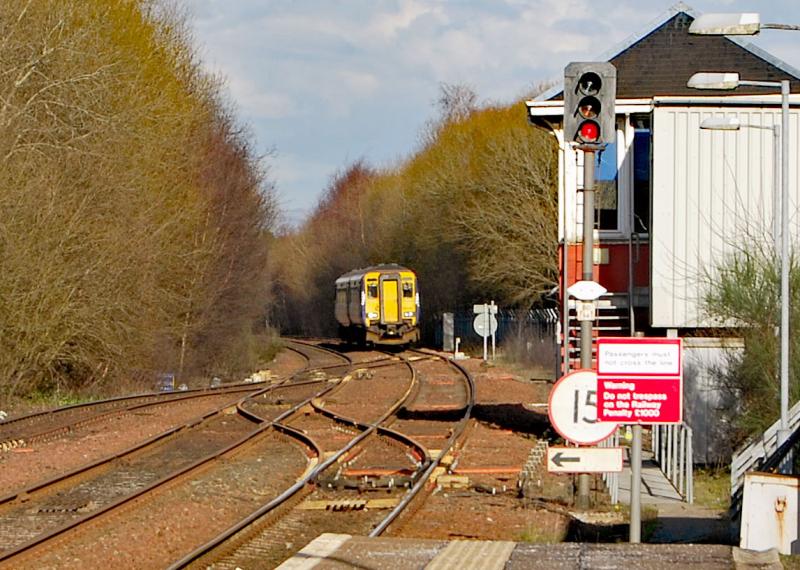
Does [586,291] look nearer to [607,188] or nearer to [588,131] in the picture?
[588,131]

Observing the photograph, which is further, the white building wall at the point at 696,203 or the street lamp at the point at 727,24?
the white building wall at the point at 696,203

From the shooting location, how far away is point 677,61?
2200cm

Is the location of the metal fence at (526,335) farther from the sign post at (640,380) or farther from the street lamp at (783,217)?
the sign post at (640,380)

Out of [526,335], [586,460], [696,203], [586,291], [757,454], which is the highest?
[696,203]

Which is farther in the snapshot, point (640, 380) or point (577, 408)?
point (577, 408)

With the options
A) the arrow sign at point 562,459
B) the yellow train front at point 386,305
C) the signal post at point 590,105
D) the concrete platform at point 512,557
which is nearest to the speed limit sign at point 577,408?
the arrow sign at point 562,459

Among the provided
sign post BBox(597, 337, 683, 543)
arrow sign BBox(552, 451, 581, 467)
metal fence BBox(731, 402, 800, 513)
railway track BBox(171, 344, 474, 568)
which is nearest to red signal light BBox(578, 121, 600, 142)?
sign post BBox(597, 337, 683, 543)

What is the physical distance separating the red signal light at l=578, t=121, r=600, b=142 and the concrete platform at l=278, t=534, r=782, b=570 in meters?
3.66

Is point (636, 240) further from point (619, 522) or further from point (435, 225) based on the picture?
point (435, 225)

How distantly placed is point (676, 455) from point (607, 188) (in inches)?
266

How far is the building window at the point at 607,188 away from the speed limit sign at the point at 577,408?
10145 mm

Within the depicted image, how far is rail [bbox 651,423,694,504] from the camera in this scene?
1318 centimetres

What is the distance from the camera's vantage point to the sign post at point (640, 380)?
8570 mm

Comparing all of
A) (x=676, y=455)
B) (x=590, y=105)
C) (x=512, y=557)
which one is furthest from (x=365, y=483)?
(x=512, y=557)
